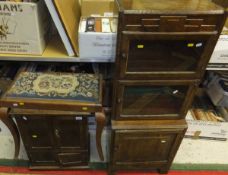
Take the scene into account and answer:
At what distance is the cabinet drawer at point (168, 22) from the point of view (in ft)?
2.67

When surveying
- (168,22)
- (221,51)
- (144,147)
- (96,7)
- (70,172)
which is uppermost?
(168,22)

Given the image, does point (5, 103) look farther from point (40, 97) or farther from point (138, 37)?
point (138, 37)

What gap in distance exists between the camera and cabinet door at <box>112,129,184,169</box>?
1181mm

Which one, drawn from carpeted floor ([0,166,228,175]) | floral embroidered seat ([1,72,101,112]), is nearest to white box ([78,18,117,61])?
floral embroidered seat ([1,72,101,112])

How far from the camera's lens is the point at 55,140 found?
1.26m

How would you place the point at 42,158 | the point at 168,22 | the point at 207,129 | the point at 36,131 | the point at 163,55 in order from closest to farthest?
1. the point at 168,22
2. the point at 163,55
3. the point at 36,131
4. the point at 42,158
5. the point at 207,129

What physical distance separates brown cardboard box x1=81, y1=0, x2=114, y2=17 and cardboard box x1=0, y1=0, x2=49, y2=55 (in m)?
0.22

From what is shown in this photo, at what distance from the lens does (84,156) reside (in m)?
1.39

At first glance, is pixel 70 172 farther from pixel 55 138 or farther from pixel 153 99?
pixel 153 99

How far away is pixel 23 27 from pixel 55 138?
627 millimetres

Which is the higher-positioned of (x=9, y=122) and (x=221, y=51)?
(x=221, y=51)

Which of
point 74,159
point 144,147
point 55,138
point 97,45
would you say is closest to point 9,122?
point 55,138

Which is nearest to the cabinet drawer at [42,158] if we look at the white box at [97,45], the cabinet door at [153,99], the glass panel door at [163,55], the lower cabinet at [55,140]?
Result: the lower cabinet at [55,140]

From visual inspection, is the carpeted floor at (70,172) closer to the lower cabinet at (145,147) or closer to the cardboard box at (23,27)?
the lower cabinet at (145,147)
